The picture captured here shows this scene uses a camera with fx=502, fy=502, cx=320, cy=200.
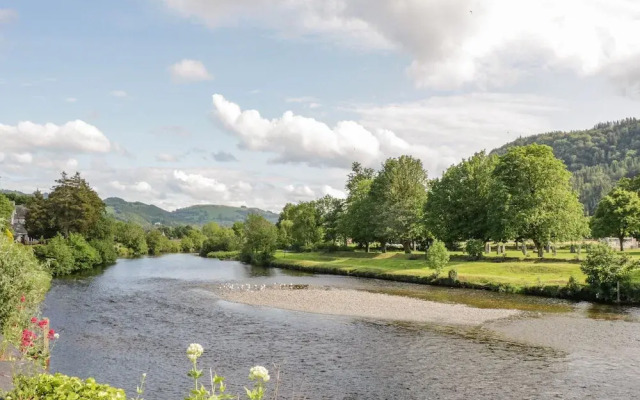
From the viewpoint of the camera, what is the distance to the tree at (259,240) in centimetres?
11131

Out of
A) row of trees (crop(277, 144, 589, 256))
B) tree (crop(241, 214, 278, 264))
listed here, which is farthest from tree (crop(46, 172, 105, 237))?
row of trees (crop(277, 144, 589, 256))

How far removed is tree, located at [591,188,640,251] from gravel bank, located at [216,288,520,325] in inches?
1933

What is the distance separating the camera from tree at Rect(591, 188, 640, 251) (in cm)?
8006

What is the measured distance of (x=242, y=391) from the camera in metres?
22.8

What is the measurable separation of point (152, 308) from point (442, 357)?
2911cm

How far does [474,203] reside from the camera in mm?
78438

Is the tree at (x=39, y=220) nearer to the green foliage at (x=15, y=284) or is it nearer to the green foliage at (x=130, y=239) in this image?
the green foliage at (x=130, y=239)

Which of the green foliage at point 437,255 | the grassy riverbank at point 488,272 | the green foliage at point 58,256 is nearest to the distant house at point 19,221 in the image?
the green foliage at point 58,256

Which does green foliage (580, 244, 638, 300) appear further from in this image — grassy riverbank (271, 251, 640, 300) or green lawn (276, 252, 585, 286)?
green lawn (276, 252, 585, 286)

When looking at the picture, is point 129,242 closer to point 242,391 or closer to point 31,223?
point 31,223

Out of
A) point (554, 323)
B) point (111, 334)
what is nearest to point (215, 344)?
point (111, 334)

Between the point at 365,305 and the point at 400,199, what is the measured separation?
48.8 meters

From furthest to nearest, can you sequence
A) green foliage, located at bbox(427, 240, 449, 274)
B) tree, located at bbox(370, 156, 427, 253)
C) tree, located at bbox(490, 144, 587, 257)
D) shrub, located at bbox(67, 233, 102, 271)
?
tree, located at bbox(370, 156, 427, 253), shrub, located at bbox(67, 233, 102, 271), tree, located at bbox(490, 144, 587, 257), green foliage, located at bbox(427, 240, 449, 274)

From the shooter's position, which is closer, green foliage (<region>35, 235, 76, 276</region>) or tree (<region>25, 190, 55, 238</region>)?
green foliage (<region>35, 235, 76, 276</region>)
